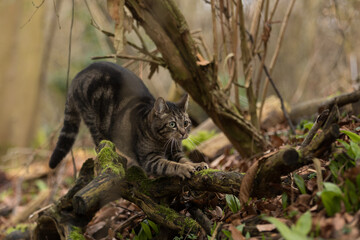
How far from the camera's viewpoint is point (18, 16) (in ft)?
35.3

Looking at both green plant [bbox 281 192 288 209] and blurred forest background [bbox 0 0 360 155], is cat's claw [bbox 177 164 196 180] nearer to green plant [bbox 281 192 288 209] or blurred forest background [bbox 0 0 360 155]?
green plant [bbox 281 192 288 209]

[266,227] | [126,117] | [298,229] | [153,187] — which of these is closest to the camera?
[298,229]

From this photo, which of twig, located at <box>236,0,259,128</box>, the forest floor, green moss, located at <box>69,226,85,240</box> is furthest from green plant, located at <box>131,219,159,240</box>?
twig, located at <box>236,0,259,128</box>

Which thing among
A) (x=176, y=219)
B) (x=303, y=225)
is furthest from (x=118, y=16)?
(x=303, y=225)

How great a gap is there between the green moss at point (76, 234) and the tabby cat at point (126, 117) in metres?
0.88

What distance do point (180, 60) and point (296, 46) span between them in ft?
28.2

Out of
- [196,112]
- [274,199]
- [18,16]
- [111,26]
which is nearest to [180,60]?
[274,199]

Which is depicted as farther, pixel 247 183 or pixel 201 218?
pixel 201 218

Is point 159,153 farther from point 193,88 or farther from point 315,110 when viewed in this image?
point 315,110

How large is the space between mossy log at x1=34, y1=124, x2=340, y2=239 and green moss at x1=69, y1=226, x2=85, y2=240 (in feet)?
0.06

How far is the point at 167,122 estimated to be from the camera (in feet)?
12.9

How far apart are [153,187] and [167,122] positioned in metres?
0.84

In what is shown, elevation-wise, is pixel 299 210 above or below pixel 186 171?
below

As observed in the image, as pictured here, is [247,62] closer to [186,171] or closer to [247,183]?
[186,171]
